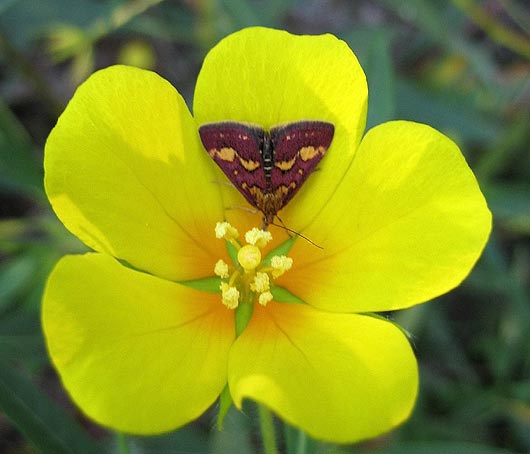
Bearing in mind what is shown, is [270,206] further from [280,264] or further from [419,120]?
[419,120]

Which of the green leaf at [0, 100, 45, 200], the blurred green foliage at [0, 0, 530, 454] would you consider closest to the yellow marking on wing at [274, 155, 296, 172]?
the blurred green foliage at [0, 0, 530, 454]

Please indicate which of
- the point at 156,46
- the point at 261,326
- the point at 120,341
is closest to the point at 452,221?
the point at 261,326

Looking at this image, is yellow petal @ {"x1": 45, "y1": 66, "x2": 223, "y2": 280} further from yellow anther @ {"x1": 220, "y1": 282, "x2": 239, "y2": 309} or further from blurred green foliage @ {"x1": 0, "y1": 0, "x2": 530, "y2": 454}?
blurred green foliage @ {"x1": 0, "y1": 0, "x2": 530, "y2": 454}

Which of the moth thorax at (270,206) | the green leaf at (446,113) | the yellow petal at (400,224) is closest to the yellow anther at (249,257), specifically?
the moth thorax at (270,206)

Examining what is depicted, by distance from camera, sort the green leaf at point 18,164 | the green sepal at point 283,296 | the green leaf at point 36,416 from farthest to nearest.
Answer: the green leaf at point 18,164 < the green leaf at point 36,416 < the green sepal at point 283,296

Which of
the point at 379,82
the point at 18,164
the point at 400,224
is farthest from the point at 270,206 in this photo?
the point at 18,164

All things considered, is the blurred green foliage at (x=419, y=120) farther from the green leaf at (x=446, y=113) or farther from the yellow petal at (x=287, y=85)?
the yellow petal at (x=287, y=85)

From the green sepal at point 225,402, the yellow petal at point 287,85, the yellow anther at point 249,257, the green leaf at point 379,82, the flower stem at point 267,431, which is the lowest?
Result: the flower stem at point 267,431

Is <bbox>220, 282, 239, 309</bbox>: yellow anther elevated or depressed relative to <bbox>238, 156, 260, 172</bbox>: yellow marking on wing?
depressed
